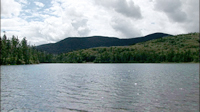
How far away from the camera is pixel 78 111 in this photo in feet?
67.6

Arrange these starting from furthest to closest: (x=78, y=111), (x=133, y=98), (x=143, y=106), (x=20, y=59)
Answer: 1. (x=20, y=59)
2. (x=133, y=98)
3. (x=143, y=106)
4. (x=78, y=111)

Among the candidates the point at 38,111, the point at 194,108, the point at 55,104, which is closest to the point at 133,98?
the point at 194,108

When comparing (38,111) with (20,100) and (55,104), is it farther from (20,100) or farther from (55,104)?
(20,100)

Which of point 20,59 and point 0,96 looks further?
point 20,59

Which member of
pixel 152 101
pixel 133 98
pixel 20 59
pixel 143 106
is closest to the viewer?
pixel 143 106

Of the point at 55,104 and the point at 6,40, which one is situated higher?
the point at 6,40

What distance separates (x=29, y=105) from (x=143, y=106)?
14429 millimetres

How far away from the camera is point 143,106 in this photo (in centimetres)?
2247

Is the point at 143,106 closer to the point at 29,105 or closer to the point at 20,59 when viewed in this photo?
the point at 29,105

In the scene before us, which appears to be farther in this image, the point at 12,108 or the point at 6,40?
the point at 6,40

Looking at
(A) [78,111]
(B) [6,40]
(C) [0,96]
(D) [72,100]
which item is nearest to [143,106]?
(A) [78,111]

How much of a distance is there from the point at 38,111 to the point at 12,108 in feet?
12.0

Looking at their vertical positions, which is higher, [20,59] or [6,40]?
[6,40]

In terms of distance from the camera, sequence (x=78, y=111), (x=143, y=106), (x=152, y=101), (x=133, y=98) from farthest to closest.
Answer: (x=133, y=98) < (x=152, y=101) < (x=143, y=106) < (x=78, y=111)
